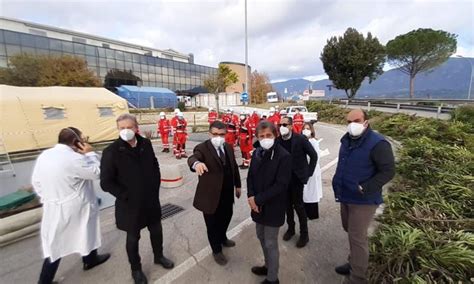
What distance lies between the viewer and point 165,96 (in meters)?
40.2

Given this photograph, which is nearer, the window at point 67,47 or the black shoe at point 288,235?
the black shoe at point 288,235

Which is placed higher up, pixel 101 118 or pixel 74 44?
pixel 74 44

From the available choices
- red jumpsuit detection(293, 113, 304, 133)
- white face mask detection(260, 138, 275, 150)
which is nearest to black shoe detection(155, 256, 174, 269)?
white face mask detection(260, 138, 275, 150)

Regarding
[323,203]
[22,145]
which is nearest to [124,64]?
[22,145]

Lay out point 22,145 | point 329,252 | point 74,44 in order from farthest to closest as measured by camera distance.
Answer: point 74,44, point 22,145, point 329,252

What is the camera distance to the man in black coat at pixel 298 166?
11.2 ft

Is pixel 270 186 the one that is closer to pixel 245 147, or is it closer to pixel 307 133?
pixel 307 133

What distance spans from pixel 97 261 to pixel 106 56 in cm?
4708

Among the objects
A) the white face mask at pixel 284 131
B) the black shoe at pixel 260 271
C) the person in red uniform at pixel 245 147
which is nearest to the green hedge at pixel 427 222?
the black shoe at pixel 260 271

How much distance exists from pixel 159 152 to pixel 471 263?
34.1 ft

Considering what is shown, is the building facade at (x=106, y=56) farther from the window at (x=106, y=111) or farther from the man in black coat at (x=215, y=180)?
the man in black coat at (x=215, y=180)

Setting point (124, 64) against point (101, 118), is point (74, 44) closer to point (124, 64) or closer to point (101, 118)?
point (124, 64)

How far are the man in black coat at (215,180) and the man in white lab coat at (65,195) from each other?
3.76 feet

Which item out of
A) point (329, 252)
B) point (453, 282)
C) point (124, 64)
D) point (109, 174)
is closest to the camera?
point (453, 282)
